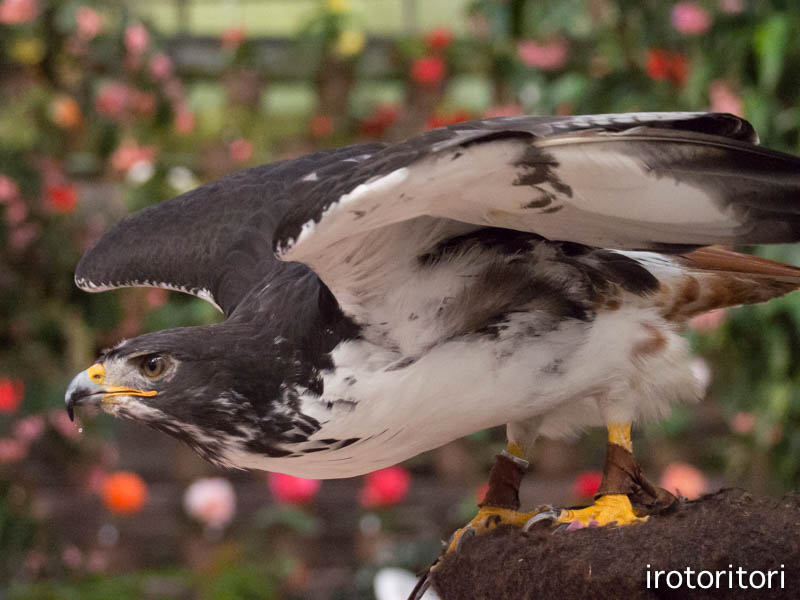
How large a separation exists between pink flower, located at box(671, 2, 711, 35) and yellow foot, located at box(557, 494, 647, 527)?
2.53m

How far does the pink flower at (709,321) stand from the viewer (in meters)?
3.93

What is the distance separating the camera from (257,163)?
16.2 feet

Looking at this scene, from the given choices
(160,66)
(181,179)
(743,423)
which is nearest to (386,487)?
(743,423)

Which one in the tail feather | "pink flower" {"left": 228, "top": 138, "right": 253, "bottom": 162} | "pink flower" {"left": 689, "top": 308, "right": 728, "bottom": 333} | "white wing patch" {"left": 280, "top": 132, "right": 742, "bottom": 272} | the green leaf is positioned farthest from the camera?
"pink flower" {"left": 228, "top": 138, "right": 253, "bottom": 162}

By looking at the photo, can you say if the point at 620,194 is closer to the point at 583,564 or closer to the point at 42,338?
the point at 583,564

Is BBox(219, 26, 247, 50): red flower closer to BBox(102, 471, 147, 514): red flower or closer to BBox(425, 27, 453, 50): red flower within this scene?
BBox(425, 27, 453, 50): red flower

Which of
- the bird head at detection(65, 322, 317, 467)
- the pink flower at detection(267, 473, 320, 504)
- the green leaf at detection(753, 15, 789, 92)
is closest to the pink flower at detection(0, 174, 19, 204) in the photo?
the pink flower at detection(267, 473, 320, 504)

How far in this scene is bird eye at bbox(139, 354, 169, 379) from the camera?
1938 mm

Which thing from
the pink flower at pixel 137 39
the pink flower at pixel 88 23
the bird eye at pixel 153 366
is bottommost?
the bird eye at pixel 153 366

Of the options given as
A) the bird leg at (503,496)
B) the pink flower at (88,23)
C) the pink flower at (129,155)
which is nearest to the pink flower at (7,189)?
the pink flower at (129,155)

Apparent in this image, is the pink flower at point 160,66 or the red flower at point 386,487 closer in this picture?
the pink flower at point 160,66

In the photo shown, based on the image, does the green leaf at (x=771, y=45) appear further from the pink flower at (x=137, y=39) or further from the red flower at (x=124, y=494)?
the red flower at (x=124, y=494)

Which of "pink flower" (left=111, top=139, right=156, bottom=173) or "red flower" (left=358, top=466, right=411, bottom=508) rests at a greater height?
"pink flower" (left=111, top=139, right=156, bottom=173)

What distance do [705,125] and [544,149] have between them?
0.35 m
